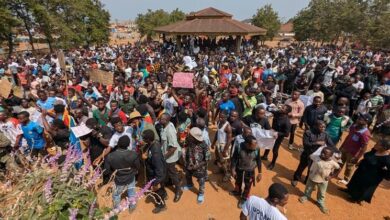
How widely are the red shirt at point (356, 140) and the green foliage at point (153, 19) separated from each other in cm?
4366

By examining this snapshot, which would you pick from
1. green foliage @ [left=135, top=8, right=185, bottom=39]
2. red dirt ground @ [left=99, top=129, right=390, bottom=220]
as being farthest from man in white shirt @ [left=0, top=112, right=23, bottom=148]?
green foliage @ [left=135, top=8, right=185, bottom=39]

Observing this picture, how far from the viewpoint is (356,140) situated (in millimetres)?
5281

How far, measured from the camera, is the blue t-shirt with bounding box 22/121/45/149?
5.20 m

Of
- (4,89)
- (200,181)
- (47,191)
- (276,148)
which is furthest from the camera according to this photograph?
(4,89)

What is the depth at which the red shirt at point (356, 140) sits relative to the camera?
5120 mm

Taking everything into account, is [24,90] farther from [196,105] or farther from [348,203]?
[348,203]

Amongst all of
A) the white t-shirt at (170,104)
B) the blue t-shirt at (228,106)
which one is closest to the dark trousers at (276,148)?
the blue t-shirt at (228,106)

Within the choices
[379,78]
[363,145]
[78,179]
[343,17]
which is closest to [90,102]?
[78,179]

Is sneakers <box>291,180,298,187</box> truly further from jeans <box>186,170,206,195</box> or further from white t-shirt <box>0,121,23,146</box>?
white t-shirt <box>0,121,23,146</box>

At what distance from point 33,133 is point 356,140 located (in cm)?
654

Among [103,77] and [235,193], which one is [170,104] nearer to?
[235,193]

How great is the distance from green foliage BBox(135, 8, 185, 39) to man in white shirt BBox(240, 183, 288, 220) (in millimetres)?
45537

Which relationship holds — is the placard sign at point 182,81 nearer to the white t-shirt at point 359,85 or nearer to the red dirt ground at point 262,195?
the red dirt ground at point 262,195

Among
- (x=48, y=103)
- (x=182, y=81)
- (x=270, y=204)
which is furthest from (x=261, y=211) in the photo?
(x=48, y=103)
